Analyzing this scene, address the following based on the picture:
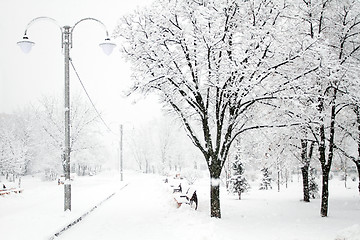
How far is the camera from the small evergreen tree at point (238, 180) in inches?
886

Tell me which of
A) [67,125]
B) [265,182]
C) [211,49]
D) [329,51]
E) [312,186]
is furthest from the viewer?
[265,182]

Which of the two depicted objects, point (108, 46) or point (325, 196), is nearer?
point (108, 46)

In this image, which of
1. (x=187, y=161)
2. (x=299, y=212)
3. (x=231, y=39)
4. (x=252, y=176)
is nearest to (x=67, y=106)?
(x=231, y=39)

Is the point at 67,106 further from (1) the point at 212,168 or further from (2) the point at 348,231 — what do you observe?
(2) the point at 348,231

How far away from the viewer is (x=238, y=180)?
22.7m

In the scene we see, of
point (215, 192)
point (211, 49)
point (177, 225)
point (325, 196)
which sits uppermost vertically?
point (211, 49)

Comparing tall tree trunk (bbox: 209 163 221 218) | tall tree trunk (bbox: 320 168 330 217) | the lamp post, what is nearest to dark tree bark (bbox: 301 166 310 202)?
tall tree trunk (bbox: 320 168 330 217)

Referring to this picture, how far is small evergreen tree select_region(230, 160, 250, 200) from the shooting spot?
22.5 metres

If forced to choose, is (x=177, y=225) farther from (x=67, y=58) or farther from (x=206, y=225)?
(x=67, y=58)

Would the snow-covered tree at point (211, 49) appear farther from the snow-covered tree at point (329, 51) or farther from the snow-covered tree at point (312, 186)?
the snow-covered tree at point (312, 186)

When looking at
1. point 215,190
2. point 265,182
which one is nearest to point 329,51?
point 215,190

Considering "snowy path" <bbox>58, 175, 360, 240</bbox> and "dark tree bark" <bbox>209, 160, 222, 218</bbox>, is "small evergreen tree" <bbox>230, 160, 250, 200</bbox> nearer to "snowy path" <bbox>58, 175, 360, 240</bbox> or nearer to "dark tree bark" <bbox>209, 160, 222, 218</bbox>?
"snowy path" <bbox>58, 175, 360, 240</bbox>

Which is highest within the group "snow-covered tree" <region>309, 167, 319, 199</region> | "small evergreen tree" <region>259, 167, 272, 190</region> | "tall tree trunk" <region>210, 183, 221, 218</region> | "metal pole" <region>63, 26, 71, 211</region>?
"metal pole" <region>63, 26, 71, 211</region>

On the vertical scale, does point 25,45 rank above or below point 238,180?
above
